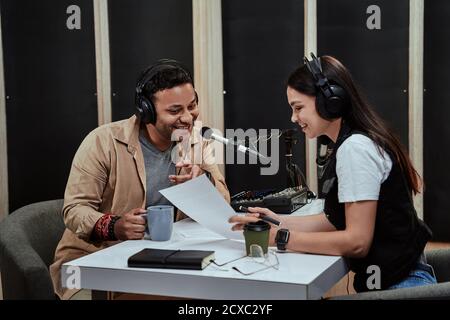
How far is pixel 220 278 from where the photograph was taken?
4.72ft

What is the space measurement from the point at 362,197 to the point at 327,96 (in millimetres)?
337

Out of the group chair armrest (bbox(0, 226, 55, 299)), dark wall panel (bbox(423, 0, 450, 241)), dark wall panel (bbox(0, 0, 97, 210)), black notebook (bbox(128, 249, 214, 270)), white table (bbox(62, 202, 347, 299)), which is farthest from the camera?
dark wall panel (bbox(0, 0, 97, 210))

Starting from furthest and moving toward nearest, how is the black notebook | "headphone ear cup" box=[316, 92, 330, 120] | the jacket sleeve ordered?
1. the jacket sleeve
2. "headphone ear cup" box=[316, 92, 330, 120]
3. the black notebook

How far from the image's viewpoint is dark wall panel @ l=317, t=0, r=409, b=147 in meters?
3.17

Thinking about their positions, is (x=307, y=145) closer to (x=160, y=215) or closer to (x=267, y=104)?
(x=267, y=104)

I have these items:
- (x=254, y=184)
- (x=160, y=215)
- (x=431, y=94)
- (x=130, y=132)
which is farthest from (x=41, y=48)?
(x=431, y=94)

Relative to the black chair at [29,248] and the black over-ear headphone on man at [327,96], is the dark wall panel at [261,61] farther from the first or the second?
the black over-ear headphone on man at [327,96]

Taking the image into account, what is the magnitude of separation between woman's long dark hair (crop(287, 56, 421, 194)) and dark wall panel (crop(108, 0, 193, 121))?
1562mm

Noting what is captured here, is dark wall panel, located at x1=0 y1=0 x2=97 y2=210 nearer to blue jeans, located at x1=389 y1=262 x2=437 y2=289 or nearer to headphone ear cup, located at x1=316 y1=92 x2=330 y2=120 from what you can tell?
headphone ear cup, located at x1=316 y1=92 x2=330 y2=120

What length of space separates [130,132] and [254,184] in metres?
1.21

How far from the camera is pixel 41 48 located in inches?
129

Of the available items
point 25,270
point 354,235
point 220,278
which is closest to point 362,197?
point 354,235

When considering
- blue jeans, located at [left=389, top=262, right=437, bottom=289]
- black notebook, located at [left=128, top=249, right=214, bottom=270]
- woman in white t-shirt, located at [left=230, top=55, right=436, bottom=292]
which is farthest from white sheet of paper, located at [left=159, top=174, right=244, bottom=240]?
blue jeans, located at [left=389, top=262, right=437, bottom=289]

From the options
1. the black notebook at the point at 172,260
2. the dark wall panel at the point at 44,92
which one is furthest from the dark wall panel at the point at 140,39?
the black notebook at the point at 172,260
